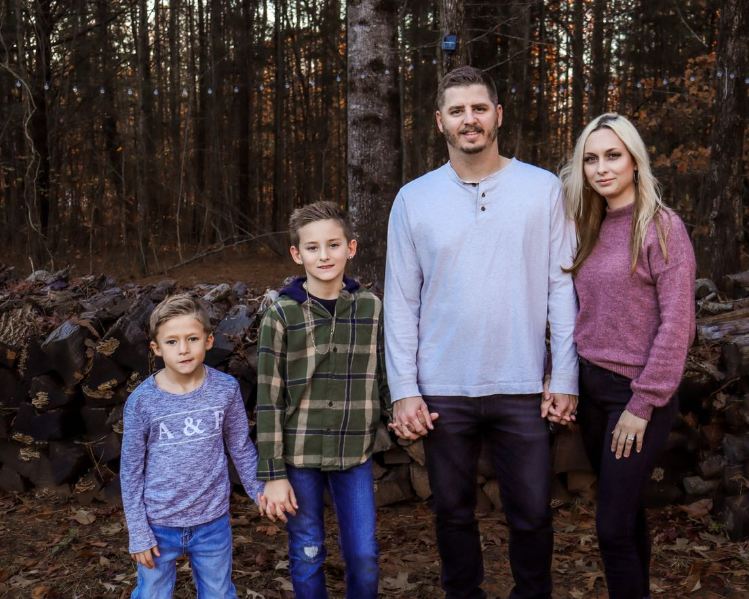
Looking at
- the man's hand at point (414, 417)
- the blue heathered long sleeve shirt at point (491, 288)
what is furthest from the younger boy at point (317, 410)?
the blue heathered long sleeve shirt at point (491, 288)

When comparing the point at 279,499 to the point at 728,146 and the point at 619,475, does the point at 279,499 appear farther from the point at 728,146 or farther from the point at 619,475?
the point at 728,146

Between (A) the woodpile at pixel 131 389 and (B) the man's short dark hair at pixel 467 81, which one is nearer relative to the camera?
(B) the man's short dark hair at pixel 467 81

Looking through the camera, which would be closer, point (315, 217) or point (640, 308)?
point (640, 308)

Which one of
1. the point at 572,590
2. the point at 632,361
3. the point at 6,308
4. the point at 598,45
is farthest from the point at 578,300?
the point at 598,45

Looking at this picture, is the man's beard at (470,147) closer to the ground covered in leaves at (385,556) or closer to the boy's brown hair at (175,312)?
the boy's brown hair at (175,312)

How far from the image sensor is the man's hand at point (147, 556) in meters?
2.61

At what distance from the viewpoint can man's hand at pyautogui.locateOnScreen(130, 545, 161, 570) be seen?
2613 millimetres

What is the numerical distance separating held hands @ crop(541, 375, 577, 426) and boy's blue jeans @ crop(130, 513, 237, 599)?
128cm

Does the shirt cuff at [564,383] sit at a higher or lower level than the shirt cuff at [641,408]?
higher

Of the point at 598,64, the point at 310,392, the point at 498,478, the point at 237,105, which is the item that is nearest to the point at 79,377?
the point at 310,392

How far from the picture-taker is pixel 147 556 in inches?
103

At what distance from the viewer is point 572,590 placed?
352 centimetres

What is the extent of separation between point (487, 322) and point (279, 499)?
3.28 ft

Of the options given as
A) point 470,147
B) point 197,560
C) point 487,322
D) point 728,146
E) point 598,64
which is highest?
point 598,64
